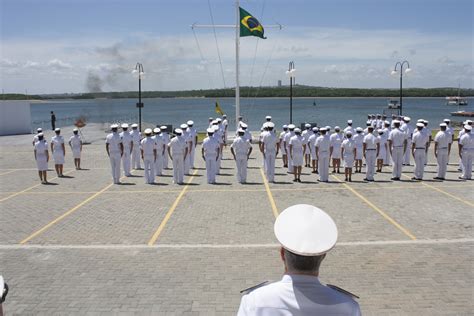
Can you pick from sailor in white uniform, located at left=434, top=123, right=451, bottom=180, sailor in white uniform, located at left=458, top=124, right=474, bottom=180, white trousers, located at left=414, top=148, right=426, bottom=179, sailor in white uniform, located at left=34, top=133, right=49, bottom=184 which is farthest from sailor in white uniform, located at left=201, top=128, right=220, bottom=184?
sailor in white uniform, located at left=458, top=124, right=474, bottom=180

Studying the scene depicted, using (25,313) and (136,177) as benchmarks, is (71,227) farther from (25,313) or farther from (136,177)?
(136,177)

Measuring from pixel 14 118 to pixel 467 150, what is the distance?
3251 centimetres

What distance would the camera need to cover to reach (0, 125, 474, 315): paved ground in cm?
634

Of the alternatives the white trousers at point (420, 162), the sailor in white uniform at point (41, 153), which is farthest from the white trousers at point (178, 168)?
the white trousers at point (420, 162)

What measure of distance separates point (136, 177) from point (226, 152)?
25.9 feet

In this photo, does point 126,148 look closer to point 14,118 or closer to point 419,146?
point 419,146

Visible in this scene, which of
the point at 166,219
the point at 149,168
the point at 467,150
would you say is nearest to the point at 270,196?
the point at 166,219

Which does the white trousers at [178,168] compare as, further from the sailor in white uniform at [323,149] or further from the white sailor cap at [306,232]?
the white sailor cap at [306,232]

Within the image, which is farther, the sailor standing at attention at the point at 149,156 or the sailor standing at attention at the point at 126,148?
the sailor standing at attention at the point at 126,148

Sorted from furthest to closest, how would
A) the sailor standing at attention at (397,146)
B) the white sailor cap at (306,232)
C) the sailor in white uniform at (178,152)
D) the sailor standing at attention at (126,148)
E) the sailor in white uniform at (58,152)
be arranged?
the sailor in white uniform at (58,152), the sailor standing at attention at (126,148), the sailor standing at attention at (397,146), the sailor in white uniform at (178,152), the white sailor cap at (306,232)

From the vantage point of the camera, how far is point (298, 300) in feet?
8.10

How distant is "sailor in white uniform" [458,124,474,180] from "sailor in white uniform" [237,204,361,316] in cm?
1453

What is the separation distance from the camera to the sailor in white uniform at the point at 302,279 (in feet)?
8.02

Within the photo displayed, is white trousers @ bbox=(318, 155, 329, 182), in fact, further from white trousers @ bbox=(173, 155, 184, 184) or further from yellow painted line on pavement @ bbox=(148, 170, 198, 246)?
white trousers @ bbox=(173, 155, 184, 184)
